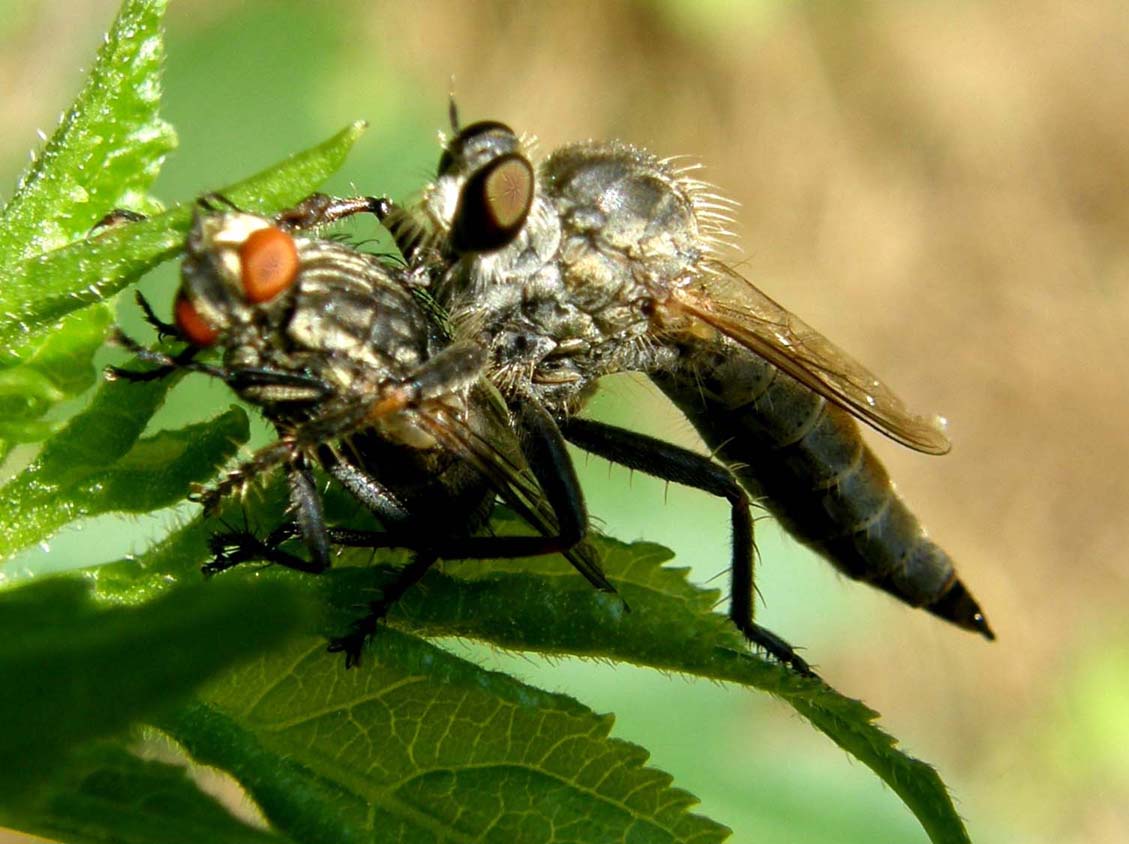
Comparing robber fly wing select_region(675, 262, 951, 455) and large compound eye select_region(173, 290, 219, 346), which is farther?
robber fly wing select_region(675, 262, 951, 455)

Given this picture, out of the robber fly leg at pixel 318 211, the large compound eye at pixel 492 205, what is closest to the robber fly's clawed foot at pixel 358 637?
the robber fly leg at pixel 318 211

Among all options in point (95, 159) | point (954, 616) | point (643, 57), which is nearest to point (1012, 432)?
point (643, 57)

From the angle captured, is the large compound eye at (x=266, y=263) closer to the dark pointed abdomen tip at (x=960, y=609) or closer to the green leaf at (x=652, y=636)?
the green leaf at (x=652, y=636)

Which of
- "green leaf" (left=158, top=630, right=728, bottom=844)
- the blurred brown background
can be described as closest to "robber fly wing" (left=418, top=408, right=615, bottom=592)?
"green leaf" (left=158, top=630, right=728, bottom=844)

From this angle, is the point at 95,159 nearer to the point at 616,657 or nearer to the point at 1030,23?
the point at 616,657

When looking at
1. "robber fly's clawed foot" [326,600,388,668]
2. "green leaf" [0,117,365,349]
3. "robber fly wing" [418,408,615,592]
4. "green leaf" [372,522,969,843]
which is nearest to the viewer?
"green leaf" [0,117,365,349]

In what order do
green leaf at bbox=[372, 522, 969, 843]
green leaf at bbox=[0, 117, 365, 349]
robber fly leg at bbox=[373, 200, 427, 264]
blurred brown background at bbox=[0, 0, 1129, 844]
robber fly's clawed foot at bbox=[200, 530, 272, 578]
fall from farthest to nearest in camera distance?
1. blurred brown background at bbox=[0, 0, 1129, 844]
2. robber fly leg at bbox=[373, 200, 427, 264]
3. robber fly's clawed foot at bbox=[200, 530, 272, 578]
4. green leaf at bbox=[372, 522, 969, 843]
5. green leaf at bbox=[0, 117, 365, 349]

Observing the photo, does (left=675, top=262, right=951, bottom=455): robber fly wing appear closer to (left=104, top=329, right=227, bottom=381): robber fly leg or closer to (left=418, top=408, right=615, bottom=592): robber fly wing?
(left=418, top=408, right=615, bottom=592): robber fly wing

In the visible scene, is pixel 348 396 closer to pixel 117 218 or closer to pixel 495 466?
pixel 495 466
